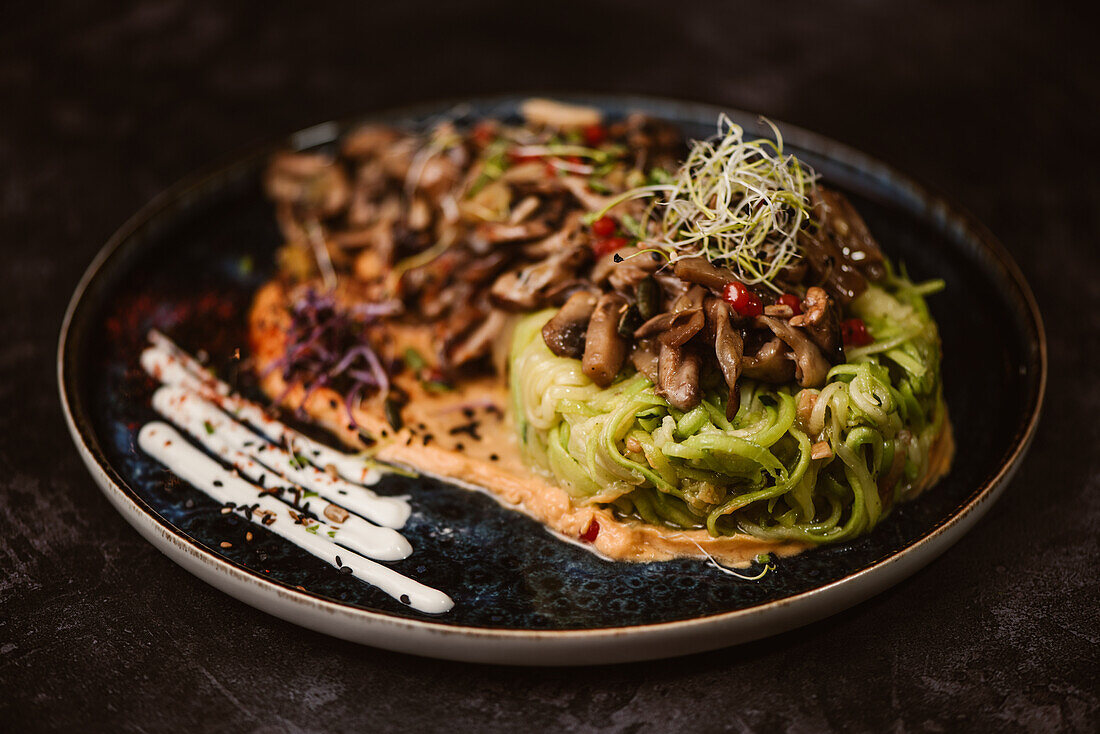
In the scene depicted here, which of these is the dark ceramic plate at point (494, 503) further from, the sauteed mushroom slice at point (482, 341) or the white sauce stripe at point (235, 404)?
the sauteed mushroom slice at point (482, 341)

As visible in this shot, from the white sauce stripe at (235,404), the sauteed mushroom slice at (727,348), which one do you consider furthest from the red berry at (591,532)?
the white sauce stripe at (235,404)

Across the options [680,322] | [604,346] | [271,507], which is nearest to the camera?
[680,322]

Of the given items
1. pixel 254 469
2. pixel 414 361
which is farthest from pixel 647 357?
pixel 254 469

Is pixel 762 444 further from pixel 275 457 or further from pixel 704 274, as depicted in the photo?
pixel 275 457

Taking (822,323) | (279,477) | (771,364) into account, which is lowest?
(279,477)

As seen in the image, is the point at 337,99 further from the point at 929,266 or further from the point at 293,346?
the point at 929,266

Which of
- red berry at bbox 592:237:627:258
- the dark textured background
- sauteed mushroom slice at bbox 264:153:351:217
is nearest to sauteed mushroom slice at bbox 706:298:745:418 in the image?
red berry at bbox 592:237:627:258
